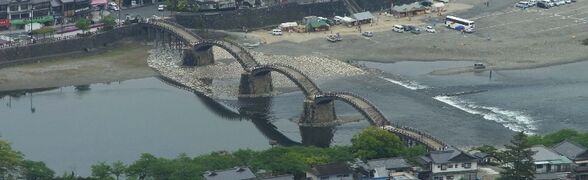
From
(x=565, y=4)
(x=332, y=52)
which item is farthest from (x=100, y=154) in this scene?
(x=565, y=4)

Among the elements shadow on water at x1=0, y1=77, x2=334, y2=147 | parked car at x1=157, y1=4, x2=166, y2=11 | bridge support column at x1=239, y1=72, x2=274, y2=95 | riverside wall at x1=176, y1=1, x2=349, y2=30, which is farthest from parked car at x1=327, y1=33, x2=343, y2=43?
bridge support column at x1=239, y1=72, x2=274, y2=95

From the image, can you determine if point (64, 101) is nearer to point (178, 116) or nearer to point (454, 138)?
point (178, 116)

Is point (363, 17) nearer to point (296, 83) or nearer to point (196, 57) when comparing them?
point (196, 57)

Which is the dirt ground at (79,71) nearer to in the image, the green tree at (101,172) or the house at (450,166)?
the green tree at (101,172)

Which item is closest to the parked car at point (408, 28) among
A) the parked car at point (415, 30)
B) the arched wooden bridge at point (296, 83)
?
the parked car at point (415, 30)

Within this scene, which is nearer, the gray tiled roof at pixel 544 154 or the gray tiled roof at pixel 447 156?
the gray tiled roof at pixel 447 156
